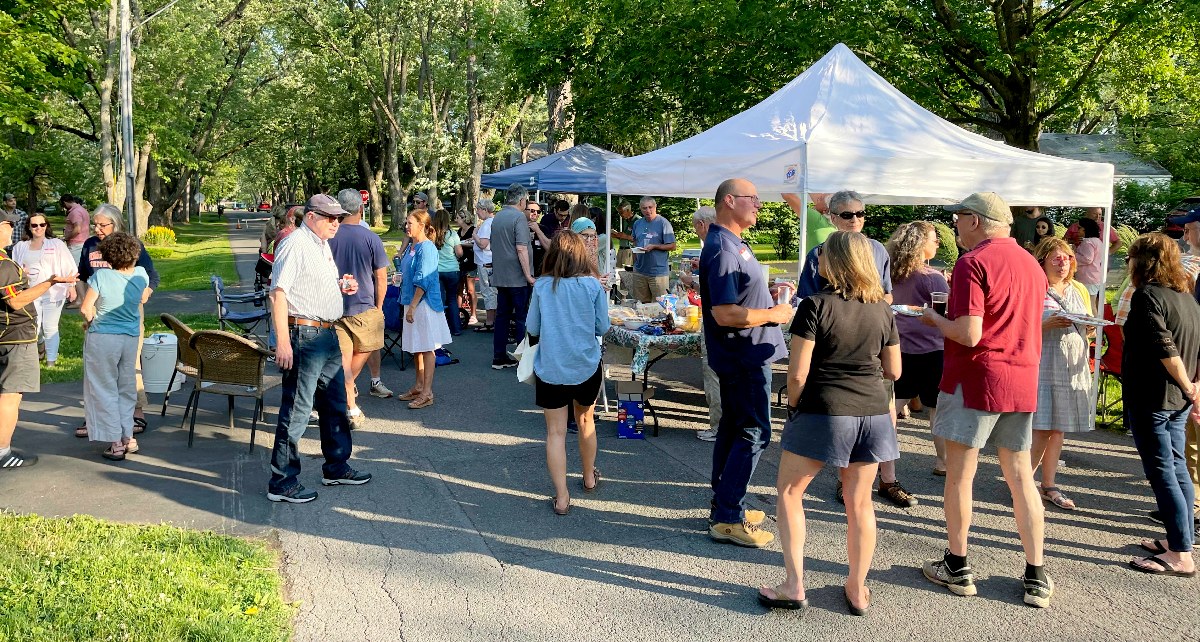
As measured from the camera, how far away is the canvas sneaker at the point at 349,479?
5945mm

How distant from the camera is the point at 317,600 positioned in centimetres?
428

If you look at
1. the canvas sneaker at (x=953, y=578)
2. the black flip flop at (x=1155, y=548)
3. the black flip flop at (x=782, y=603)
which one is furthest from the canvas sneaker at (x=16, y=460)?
the black flip flop at (x=1155, y=548)

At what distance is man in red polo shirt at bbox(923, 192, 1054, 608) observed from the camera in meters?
4.04

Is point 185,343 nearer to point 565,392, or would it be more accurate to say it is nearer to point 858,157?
point 565,392

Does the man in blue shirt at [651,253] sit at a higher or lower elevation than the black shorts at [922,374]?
higher

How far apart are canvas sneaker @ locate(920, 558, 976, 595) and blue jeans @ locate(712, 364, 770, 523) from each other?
1.01m

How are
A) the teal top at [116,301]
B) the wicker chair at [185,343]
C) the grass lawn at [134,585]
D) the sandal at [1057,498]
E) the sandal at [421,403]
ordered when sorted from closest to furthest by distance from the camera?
the grass lawn at [134,585]
the sandal at [1057,498]
the teal top at [116,301]
the wicker chair at [185,343]
the sandal at [421,403]

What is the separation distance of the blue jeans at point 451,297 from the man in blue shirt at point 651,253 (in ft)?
7.60

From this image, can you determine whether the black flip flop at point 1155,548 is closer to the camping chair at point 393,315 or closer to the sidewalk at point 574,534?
the sidewalk at point 574,534

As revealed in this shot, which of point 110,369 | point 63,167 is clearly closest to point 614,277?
point 110,369

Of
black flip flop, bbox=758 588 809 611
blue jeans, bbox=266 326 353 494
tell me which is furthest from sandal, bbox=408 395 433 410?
black flip flop, bbox=758 588 809 611

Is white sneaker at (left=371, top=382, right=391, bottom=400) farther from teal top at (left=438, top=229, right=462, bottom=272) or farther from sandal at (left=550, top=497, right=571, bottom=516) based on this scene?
sandal at (left=550, top=497, right=571, bottom=516)

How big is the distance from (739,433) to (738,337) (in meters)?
0.52

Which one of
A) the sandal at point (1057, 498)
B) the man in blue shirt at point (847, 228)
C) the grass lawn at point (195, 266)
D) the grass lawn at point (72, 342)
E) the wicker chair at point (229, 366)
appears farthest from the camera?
the grass lawn at point (195, 266)
